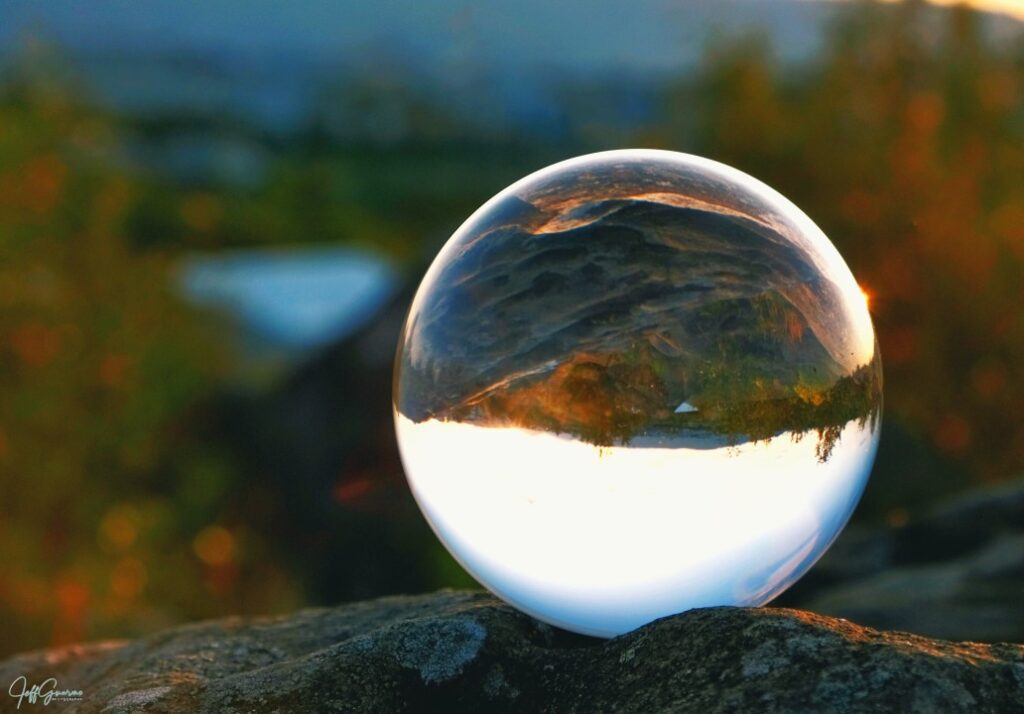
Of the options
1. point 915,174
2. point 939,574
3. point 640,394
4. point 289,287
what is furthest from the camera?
point 289,287

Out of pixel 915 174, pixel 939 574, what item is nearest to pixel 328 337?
pixel 915 174

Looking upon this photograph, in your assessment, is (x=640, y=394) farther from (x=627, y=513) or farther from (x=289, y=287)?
(x=289, y=287)

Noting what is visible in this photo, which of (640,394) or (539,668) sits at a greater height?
(640,394)

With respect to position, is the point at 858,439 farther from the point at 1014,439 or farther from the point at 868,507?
the point at 1014,439

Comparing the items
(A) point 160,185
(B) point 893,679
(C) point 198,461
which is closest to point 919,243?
(C) point 198,461
